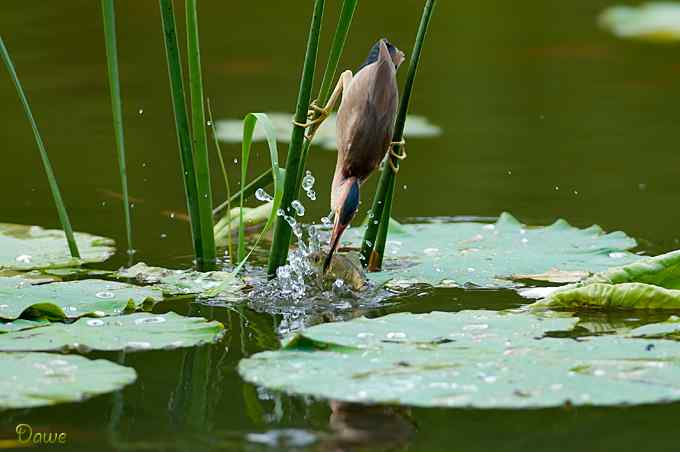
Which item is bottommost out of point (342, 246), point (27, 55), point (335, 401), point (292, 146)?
point (335, 401)

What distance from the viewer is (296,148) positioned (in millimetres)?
2760

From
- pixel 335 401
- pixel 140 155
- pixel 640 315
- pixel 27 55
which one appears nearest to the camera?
pixel 335 401

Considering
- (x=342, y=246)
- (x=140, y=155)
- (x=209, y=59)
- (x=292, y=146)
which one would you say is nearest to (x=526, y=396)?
(x=292, y=146)

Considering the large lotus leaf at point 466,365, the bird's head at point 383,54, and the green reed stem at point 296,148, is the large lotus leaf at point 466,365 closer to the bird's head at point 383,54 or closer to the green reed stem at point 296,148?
the green reed stem at point 296,148

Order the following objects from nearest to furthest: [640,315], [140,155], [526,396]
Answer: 1. [526,396]
2. [640,315]
3. [140,155]

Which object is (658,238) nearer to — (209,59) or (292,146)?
(292,146)

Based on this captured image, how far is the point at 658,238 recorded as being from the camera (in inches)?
140

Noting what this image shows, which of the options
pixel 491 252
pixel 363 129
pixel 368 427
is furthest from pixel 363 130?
pixel 368 427

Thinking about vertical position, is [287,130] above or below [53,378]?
above

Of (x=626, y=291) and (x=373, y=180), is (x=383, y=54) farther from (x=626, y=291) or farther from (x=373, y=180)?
(x=373, y=180)

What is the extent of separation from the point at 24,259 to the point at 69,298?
2.05 ft

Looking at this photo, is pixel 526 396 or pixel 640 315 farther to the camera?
pixel 640 315

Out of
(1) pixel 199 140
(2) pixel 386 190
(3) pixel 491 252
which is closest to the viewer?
(2) pixel 386 190

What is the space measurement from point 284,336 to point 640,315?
2.71 feet
